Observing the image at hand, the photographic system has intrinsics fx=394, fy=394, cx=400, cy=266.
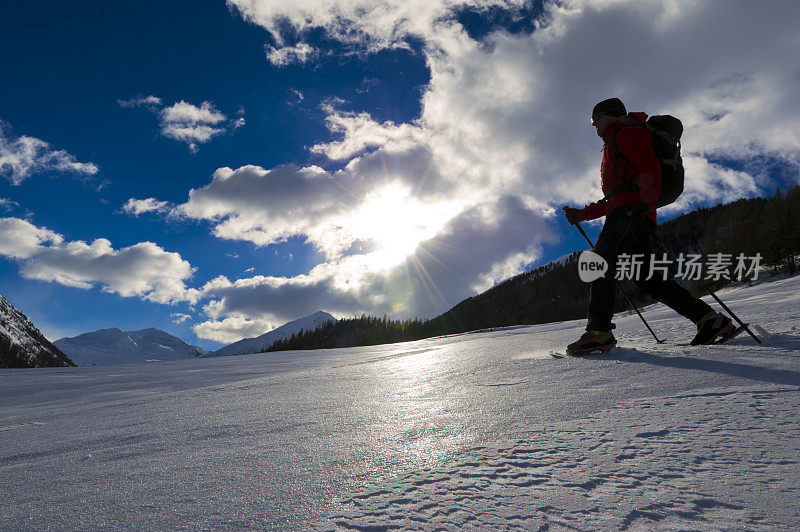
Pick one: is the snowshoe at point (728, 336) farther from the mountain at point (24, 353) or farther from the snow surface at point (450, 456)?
the mountain at point (24, 353)

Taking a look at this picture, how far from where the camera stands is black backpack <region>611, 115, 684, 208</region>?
3418 millimetres

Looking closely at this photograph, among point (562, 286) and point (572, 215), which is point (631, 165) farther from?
point (562, 286)

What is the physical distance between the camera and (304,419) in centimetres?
173

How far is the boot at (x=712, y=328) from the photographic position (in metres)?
3.01

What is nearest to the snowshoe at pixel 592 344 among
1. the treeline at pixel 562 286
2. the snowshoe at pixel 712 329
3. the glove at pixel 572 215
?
the snowshoe at pixel 712 329

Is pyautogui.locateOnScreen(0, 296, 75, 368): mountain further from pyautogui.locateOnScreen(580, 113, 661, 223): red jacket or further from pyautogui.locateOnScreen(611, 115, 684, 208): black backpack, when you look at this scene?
pyautogui.locateOnScreen(611, 115, 684, 208): black backpack

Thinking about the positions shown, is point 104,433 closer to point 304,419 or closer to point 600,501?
point 304,419

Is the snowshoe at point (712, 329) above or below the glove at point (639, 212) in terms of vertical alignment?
below

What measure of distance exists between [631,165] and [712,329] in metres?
1.44

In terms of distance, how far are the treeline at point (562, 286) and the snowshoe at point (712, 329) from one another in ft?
68.7

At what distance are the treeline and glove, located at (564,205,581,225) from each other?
20.7 m

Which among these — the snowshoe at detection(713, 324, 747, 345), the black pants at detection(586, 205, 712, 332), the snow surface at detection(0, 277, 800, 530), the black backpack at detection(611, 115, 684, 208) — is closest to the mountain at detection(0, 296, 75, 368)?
the snow surface at detection(0, 277, 800, 530)

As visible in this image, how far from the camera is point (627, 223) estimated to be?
3354 millimetres

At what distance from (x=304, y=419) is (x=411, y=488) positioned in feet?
3.00
